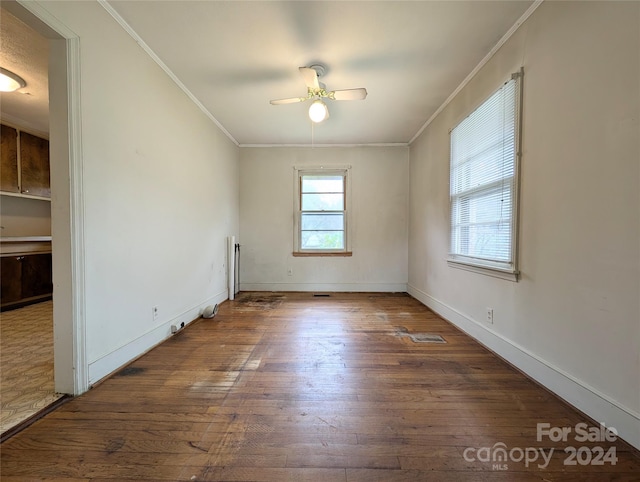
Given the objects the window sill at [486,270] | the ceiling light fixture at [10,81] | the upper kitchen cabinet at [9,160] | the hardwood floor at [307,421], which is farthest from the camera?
the upper kitchen cabinet at [9,160]

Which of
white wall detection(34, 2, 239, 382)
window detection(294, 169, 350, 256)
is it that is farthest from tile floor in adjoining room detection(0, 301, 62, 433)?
window detection(294, 169, 350, 256)

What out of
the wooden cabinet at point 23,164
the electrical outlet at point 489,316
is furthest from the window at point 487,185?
the wooden cabinet at point 23,164

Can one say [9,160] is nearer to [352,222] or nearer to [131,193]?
[131,193]

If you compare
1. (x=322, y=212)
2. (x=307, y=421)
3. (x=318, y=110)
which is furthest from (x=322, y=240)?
(x=307, y=421)

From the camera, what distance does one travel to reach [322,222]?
4.84 meters

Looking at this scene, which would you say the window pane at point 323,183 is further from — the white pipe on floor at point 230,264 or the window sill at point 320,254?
the white pipe on floor at point 230,264

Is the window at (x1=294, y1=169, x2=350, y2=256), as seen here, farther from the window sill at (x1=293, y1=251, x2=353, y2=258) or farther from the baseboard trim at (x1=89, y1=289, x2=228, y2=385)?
the baseboard trim at (x1=89, y1=289, x2=228, y2=385)

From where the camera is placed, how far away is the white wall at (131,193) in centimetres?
170

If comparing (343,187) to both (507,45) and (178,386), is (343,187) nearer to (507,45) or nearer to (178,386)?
(507,45)

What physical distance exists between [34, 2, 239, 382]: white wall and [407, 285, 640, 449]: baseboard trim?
309 centimetres

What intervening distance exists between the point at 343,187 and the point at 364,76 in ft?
7.36

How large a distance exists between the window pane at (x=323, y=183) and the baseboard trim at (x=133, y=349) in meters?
2.89

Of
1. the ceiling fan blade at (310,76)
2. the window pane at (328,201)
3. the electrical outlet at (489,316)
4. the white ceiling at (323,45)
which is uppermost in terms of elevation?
the white ceiling at (323,45)

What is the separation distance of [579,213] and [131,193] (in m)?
3.17
